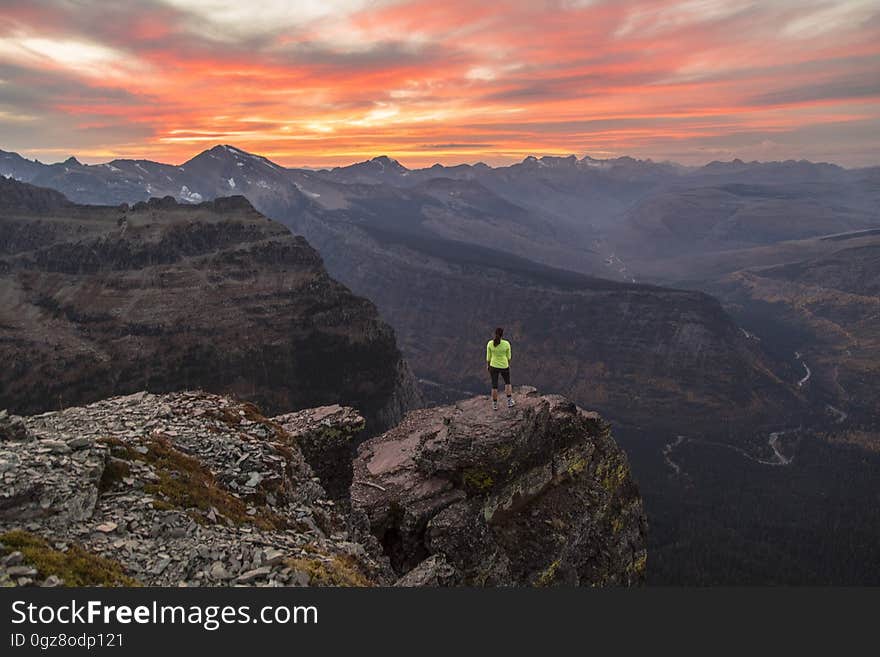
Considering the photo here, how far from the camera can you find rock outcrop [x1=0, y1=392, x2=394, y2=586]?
1733 centimetres

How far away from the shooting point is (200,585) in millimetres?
17266

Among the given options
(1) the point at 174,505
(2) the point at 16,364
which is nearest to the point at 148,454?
(1) the point at 174,505

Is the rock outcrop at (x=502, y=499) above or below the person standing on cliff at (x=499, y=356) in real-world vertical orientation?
below

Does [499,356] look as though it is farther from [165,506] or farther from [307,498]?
[165,506]

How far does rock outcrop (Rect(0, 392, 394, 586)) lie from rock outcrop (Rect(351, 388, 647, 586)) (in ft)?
27.6

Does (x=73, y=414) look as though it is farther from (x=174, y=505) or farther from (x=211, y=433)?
(x=174, y=505)

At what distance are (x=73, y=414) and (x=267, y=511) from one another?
1316 centimetres

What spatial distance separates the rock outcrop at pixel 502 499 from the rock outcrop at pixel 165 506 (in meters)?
8.40

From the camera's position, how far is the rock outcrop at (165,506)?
17.3 metres

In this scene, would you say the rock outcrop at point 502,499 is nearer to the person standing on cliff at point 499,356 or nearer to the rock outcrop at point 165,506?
the person standing on cliff at point 499,356

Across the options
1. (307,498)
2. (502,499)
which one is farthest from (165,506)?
(502,499)

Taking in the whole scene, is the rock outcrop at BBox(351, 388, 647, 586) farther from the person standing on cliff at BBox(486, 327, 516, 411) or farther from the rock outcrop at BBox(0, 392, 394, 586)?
the rock outcrop at BBox(0, 392, 394, 586)

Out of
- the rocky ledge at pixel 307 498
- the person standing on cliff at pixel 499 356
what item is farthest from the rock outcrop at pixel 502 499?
the person standing on cliff at pixel 499 356

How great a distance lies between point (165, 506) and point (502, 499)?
28.1m
